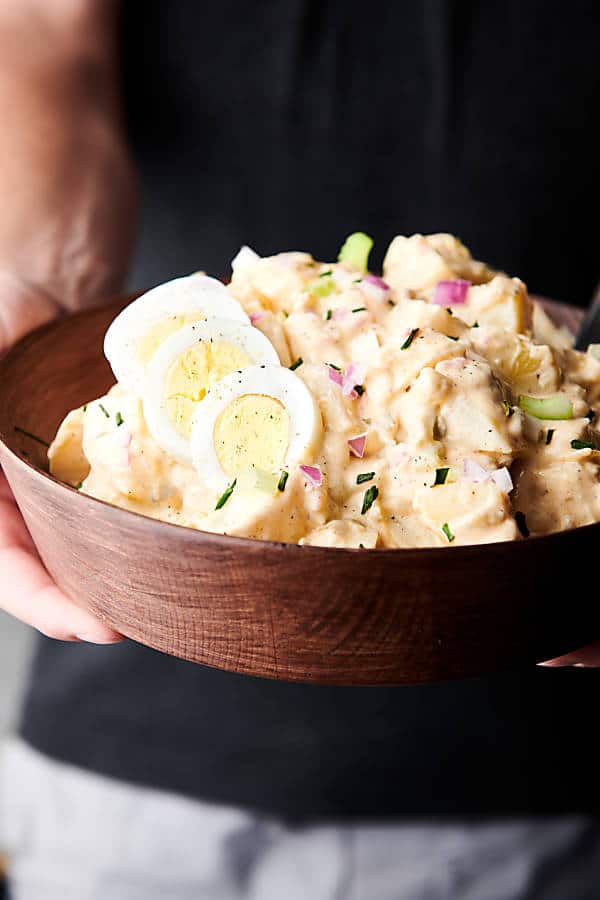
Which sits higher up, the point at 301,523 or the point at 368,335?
the point at 368,335

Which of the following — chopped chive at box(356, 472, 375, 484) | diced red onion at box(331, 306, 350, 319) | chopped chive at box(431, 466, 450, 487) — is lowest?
chopped chive at box(356, 472, 375, 484)

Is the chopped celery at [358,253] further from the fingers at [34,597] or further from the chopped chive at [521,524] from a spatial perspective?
the fingers at [34,597]

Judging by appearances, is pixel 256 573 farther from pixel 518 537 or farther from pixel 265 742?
pixel 265 742

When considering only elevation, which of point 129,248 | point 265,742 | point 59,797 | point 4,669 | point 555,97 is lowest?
point 4,669

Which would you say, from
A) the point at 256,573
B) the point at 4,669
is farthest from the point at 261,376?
the point at 4,669

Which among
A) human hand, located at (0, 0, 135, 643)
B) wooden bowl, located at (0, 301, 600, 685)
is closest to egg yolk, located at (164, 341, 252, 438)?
wooden bowl, located at (0, 301, 600, 685)

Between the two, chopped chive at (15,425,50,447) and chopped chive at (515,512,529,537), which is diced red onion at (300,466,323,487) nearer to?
chopped chive at (515,512,529,537)

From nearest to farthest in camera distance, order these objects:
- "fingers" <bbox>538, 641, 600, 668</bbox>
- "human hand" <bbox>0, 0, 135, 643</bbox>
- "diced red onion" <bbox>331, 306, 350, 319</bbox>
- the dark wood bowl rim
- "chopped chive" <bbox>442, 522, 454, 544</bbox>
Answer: the dark wood bowl rim, "chopped chive" <bbox>442, 522, 454, 544</bbox>, "fingers" <bbox>538, 641, 600, 668</bbox>, "diced red onion" <bbox>331, 306, 350, 319</bbox>, "human hand" <bbox>0, 0, 135, 643</bbox>
